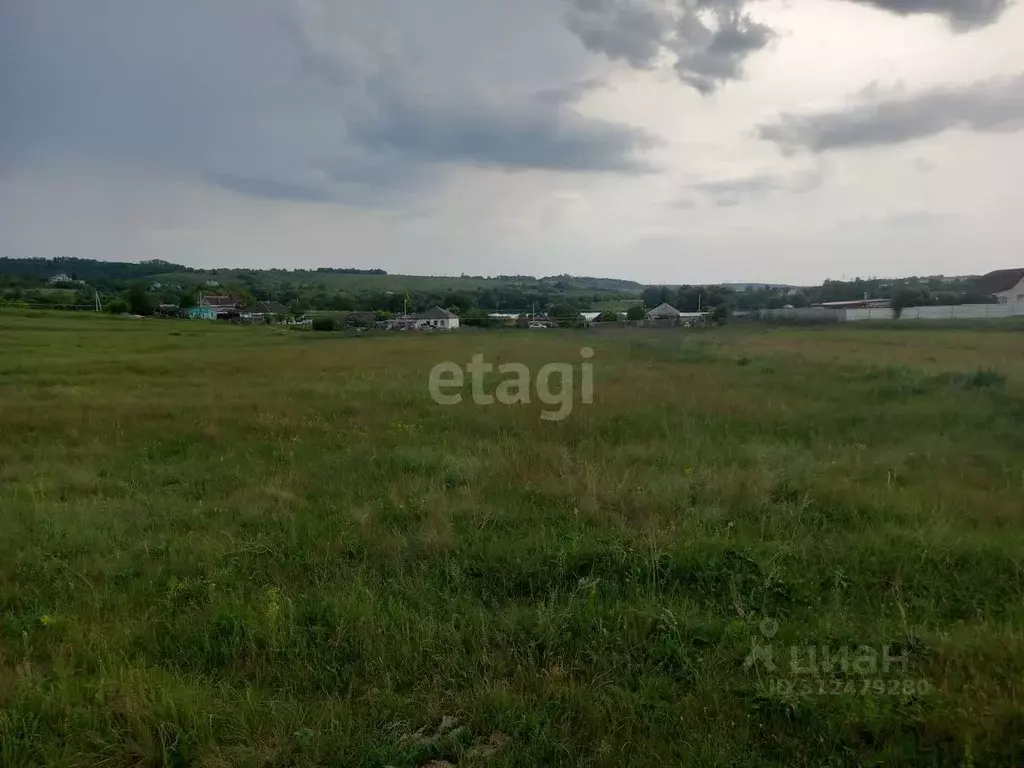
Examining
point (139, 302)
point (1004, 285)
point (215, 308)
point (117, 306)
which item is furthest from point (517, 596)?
point (215, 308)

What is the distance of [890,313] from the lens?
46.6 metres

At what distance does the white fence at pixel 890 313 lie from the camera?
1531 inches

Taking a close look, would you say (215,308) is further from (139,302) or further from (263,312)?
(139,302)

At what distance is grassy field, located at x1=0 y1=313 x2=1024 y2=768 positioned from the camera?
3023mm

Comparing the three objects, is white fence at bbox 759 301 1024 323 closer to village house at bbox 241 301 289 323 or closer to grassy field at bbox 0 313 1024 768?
grassy field at bbox 0 313 1024 768

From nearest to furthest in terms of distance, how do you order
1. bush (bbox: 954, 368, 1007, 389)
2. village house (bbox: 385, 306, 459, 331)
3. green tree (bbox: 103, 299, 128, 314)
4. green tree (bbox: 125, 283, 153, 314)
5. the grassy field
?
the grassy field
bush (bbox: 954, 368, 1007, 389)
green tree (bbox: 103, 299, 128, 314)
village house (bbox: 385, 306, 459, 331)
green tree (bbox: 125, 283, 153, 314)

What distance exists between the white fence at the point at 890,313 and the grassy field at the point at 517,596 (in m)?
37.3

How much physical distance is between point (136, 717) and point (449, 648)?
5.46ft

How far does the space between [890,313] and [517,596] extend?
2039 inches

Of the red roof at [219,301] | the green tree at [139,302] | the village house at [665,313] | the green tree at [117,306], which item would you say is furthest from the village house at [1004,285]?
the red roof at [219,301]

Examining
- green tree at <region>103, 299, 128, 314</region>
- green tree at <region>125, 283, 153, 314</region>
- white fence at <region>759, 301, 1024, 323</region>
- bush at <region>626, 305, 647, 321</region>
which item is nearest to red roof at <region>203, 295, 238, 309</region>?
green tree at <region>125, 283, 153, 314</region>

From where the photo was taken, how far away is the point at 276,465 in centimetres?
796

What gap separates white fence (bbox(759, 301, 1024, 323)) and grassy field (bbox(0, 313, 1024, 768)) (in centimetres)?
3729

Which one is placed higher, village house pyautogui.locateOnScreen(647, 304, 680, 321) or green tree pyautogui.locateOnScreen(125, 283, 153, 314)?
green tree pyautogui.locateOnScreen(125, 283, 153, 314)
